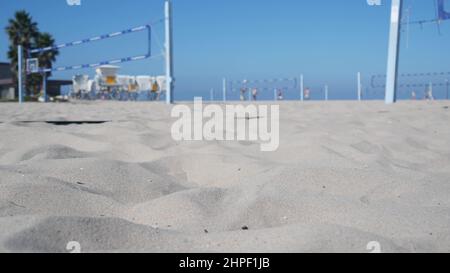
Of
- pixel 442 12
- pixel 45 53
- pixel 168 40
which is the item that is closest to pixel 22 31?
pixel 45 53

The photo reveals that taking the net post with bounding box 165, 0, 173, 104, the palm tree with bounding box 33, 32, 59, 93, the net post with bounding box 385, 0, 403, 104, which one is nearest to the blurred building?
the palm tree with bounding box 33, 32, 59, 93

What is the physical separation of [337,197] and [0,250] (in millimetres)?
908

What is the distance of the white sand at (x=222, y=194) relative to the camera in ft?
3.19

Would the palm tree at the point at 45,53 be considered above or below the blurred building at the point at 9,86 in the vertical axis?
above

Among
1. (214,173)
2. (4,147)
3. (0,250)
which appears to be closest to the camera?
(0,250)

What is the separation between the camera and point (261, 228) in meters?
1.11

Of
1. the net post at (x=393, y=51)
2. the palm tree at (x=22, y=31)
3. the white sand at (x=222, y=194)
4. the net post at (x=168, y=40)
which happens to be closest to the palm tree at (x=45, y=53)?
the palm tree at (x=22, y=31)

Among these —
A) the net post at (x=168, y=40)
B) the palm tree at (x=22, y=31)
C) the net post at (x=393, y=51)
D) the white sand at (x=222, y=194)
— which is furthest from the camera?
the palm tree at (x=22, y=31)

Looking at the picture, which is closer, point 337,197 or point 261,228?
point 261,228

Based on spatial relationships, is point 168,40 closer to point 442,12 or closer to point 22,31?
point 442,12

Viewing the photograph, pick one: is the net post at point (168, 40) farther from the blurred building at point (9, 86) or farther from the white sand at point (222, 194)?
the blurred building at point (9, 86)

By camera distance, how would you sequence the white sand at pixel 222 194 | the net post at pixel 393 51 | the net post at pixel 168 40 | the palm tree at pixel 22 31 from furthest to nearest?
the palm tree at pixel 22 31 → the net post at pixel 168 40 → the net post at pixel 393 51 → the white sand at pixel 222 194
